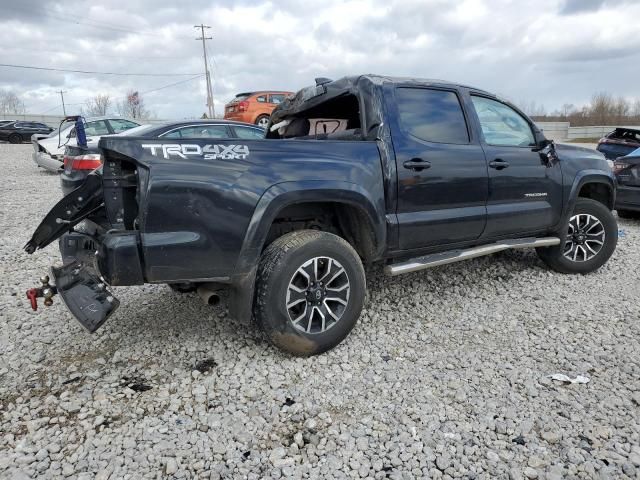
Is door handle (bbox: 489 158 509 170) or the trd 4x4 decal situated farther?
door handle (bbox: 489 158 509 170)

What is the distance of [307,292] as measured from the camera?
3193mm

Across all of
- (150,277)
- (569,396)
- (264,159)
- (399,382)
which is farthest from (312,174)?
(569,396)

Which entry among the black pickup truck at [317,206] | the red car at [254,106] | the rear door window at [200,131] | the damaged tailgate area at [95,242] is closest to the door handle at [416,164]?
the black pickup truck at [317,206]

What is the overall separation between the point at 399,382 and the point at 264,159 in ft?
5.41

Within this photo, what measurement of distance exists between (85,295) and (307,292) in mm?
1413

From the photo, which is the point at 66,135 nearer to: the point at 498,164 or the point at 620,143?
the point at 498,164

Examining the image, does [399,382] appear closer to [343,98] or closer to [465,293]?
[465,293]

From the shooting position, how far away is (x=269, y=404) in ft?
9.19

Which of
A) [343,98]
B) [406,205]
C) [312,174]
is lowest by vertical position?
[406,205]

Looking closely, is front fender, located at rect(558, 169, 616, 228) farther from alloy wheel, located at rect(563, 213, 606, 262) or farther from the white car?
the white car

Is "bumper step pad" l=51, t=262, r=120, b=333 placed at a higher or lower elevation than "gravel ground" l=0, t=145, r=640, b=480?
higher

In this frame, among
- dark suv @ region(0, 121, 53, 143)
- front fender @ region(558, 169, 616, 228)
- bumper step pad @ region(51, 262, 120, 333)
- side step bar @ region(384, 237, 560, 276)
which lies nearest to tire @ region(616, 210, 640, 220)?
front fender @ region(558, 169, 616, 228)

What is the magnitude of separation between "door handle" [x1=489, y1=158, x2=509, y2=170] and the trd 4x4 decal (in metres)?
2.22

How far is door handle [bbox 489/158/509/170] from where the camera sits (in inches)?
159
